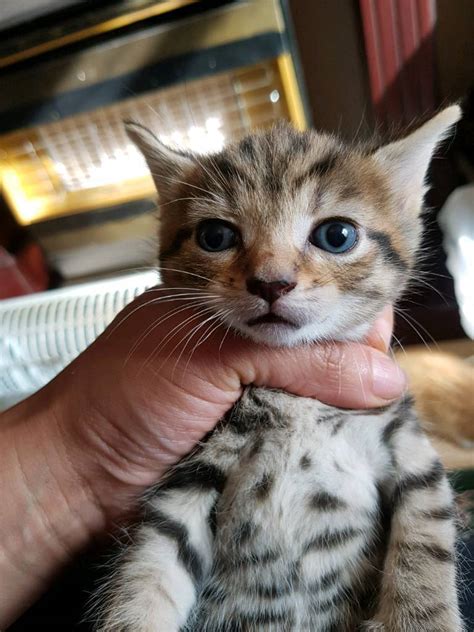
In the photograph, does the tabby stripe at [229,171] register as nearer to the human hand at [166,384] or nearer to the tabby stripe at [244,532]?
the human hand at [166,384]

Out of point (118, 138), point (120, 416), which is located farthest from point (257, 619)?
point (118, 138)

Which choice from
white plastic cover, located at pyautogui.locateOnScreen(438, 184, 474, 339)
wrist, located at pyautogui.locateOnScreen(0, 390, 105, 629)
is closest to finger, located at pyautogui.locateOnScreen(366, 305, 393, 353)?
wrist, located at pyautogui.locateOnScreen(0, 390, 105, 629)

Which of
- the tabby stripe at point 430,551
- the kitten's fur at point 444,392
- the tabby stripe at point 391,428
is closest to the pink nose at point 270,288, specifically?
the tabby stripe at point 391,428

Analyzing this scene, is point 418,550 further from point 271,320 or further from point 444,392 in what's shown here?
point 444,392

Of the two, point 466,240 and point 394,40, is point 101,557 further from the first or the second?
point 394,40

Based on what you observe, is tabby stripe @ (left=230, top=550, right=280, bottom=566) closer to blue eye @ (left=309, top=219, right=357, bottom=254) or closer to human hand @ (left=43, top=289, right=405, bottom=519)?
human hand @ (left=43, top=289, right=405, bottom=519)

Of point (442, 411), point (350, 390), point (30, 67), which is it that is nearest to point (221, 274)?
point (350, 390)
